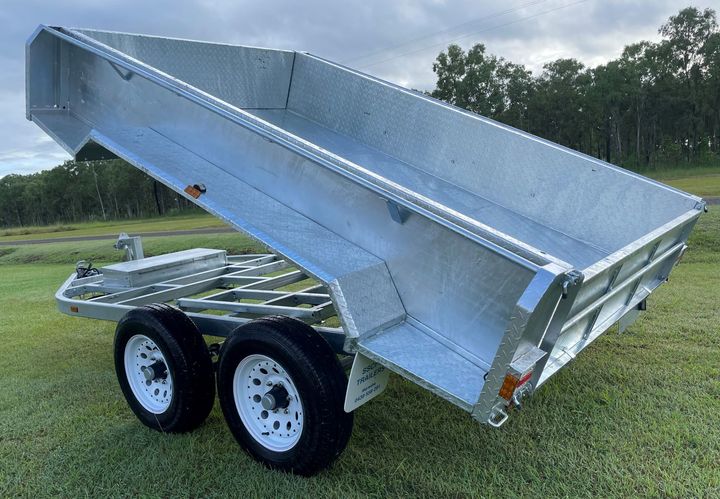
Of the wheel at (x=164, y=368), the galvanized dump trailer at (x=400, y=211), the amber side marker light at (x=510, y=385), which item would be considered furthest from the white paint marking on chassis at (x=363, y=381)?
the wheel at (x=164, y=368)

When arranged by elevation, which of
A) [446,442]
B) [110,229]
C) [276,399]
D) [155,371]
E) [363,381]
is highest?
[363,381]

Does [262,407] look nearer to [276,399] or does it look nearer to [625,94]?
[276,399]

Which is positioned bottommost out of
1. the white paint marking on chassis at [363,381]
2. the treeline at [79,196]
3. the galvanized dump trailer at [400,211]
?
the treeline at [79,196]

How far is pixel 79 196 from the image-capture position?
71250mm

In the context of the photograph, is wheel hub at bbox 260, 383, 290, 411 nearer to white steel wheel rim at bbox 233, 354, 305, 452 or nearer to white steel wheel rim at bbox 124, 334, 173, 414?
white steel wheel rim at bbox 233, 354, 305, 452

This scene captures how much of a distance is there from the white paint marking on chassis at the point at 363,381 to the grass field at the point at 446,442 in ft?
1.51

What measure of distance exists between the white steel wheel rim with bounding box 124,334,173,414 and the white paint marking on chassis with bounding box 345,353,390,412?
1389 millimetres

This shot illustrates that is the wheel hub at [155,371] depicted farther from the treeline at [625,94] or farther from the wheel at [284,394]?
the treeline at [625,94]

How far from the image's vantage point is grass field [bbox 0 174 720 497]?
277 centimetres

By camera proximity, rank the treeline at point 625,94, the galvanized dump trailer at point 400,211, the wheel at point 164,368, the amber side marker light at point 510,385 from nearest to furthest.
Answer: the amber side marker light at point 510,385, the galvanized dump trailer at point 400,211, the wheel at point 164,368, the treeline at point 625,94

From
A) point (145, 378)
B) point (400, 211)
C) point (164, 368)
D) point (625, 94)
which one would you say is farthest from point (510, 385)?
point (625, 94)

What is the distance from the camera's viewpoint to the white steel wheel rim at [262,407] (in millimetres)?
2887

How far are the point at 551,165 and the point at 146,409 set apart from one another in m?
3.30

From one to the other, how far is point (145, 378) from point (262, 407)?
3.32ft
